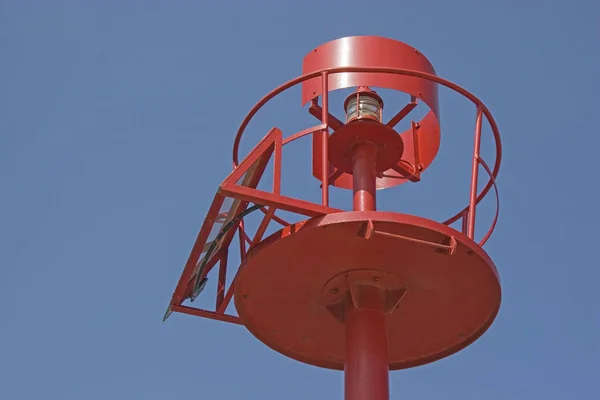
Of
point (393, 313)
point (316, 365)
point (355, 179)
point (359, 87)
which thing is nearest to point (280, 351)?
point (316, 365)

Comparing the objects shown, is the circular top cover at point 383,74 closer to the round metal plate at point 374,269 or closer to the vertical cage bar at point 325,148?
the vertical cage bar at point 325,148

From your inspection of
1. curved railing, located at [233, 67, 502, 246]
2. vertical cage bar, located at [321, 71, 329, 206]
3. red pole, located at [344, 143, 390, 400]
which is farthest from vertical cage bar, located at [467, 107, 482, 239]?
vertical cage bar, located at [321, 71, 329, 206]

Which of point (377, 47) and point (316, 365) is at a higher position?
point (377, 47)

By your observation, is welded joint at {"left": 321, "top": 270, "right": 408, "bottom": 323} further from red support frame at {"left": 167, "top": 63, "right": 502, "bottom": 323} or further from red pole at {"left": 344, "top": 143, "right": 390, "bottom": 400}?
red support frame at {"left": 167, "top": 63, "right": 502, "bottom": 323}

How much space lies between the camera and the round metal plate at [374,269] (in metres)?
11.2

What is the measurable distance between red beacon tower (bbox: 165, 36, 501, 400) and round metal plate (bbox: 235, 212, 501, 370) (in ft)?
0.05

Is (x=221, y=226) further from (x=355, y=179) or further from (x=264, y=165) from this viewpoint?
(x=355, y=179)

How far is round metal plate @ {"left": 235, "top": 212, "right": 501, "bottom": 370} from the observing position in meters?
11.2

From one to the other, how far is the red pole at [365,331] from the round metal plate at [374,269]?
37 centimetres

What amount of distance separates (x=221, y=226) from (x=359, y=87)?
8.94 feet

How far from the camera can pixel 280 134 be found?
11.6 metres

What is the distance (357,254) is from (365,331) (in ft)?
2.93

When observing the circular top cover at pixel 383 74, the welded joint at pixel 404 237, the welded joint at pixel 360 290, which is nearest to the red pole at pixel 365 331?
the welded joint at pixel 360 290

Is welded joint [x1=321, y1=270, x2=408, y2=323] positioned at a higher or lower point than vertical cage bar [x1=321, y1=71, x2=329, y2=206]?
lower
